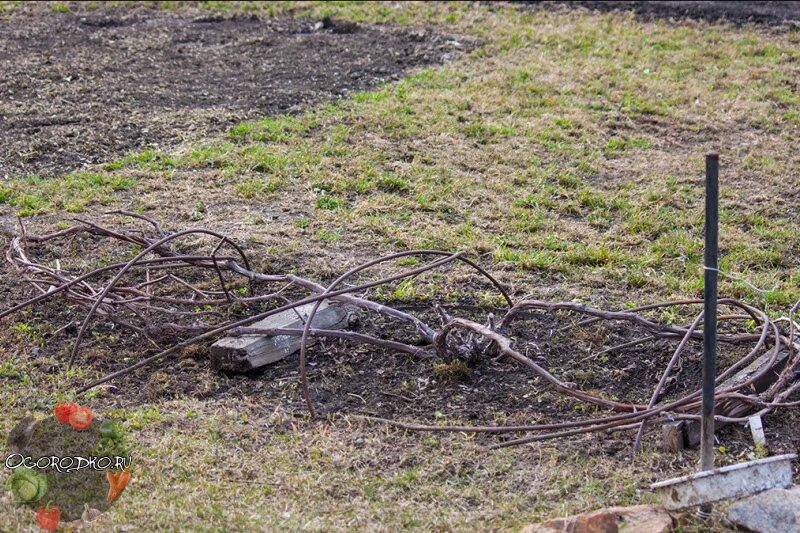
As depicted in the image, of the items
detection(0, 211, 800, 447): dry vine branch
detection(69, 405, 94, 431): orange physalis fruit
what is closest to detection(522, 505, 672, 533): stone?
detection(0, 211, 800, 447): dry vine branch

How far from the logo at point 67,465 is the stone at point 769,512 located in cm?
190

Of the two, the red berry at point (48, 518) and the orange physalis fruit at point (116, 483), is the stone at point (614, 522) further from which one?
the red berry at point (48, 518)

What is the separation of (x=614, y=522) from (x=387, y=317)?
5.59 feet

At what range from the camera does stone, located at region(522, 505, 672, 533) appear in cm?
281

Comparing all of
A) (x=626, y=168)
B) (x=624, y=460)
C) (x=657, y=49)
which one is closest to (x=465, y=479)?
(x=624, y=460)

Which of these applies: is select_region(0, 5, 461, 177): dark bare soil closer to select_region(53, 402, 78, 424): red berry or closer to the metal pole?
select_region(53, 402, 78, 424): red berry

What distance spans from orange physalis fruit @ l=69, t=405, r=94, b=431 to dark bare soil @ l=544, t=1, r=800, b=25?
778 cm

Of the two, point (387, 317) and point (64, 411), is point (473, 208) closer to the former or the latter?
point (387, 317)

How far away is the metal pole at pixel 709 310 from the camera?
2.81 meters

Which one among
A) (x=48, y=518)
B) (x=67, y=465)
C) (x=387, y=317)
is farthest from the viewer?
(x=387, y=317)

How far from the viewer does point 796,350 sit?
3.65 meters

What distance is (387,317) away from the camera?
4301mm

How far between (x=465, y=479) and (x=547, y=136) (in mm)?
3978

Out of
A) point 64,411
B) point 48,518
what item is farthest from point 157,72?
point 48,518
